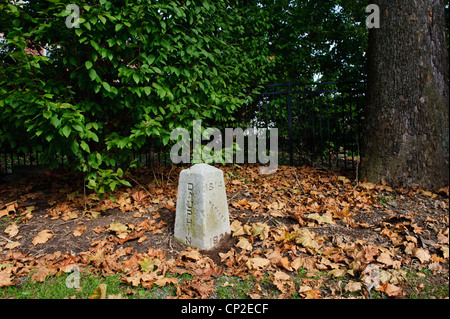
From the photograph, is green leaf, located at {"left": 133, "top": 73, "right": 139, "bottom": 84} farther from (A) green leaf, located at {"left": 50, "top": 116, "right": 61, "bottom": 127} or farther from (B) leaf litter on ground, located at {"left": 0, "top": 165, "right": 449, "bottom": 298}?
(B) leaf litter on ground, located at {"left": 0, "top": 165, "right": 449, "bottom": 298}

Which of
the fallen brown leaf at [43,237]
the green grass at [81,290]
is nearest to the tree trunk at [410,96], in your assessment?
the green grass at [81,290]

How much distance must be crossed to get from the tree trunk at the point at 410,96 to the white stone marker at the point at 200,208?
2.31m

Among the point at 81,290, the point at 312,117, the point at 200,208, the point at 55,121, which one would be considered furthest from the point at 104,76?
the point at 312,117

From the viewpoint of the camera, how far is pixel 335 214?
325cm

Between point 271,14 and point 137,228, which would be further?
point 271,14

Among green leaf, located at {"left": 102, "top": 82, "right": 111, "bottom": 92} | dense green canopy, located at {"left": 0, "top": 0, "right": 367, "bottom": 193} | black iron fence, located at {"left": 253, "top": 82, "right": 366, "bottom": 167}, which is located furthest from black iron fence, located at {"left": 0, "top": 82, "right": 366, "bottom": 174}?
green leaf, located at {"left": 102, "top": 82, "right": 111, "bottom": 92}

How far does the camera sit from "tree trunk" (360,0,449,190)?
3295 millimetres

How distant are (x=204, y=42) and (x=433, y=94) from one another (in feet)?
9.92

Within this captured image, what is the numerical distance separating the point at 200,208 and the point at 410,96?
9.59 feet

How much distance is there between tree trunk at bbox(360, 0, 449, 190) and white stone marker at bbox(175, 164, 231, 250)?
2.31m

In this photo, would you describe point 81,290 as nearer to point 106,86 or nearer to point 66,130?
point 66,130

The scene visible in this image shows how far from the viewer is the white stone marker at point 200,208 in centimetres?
271
